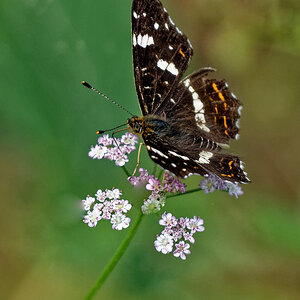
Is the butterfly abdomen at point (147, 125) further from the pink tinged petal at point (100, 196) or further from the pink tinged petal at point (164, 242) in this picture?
the pink tinged petal at point (164, 242)

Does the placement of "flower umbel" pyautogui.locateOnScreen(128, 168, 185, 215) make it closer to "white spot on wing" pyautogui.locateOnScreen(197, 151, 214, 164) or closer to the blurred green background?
"white spot on wing" pyautogui.locateOnScreen(197, 151, 214, 164)

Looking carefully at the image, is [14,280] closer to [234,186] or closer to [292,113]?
[234,186]

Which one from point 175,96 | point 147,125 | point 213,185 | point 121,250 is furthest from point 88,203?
point 175,96

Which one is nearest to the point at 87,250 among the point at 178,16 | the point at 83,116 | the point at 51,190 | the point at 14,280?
the point at 51,190

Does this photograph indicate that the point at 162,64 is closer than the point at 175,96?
Yes

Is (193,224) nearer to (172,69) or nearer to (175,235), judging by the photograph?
(175,235)

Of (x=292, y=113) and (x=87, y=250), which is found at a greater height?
(x=292, y=113)

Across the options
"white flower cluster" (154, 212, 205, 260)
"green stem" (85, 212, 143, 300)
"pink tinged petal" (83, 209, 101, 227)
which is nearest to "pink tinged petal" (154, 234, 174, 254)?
"white flower cluster" (154, 212, 205, 260)
